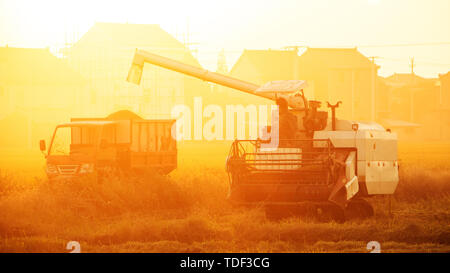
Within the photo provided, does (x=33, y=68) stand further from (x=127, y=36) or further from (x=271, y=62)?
(x=271, y=62)

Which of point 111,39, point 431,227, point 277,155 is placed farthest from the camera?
point 111,39

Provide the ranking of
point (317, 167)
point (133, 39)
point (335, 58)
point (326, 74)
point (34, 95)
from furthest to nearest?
point (335, 58) → point (326, 74) → point (133, 39) → point (34, 95) → point (317, 167)

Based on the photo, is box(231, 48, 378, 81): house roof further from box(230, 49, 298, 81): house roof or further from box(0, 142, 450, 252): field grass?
box(0, 142, 450, 252): field grass

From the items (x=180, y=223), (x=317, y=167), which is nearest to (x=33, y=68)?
(x=317, y=167)

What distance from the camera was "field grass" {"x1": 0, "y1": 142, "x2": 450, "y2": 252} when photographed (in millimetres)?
13508

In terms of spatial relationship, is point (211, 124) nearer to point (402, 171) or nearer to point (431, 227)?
point (402, 171)

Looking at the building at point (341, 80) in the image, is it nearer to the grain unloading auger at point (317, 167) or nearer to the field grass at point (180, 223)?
the field grass at point (180, 223)

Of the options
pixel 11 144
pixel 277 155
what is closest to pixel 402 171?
pixel 277 155

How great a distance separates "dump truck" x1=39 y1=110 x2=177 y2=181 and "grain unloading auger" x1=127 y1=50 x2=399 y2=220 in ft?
15.4

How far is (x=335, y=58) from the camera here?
91938 mm

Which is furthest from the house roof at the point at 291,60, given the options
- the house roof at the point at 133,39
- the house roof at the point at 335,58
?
the house roof at the point at 133,39

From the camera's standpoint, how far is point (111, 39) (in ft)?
250

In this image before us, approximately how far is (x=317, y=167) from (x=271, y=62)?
75.7 metres
